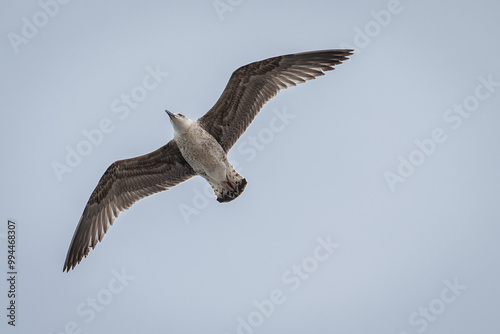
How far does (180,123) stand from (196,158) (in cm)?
80

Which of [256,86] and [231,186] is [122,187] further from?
[256,86]

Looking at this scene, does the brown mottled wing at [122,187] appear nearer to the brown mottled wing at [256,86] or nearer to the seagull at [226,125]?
the seagull at [226,125]

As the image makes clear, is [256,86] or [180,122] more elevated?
[180,122]

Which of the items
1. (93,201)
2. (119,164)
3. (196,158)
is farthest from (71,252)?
(196,158)

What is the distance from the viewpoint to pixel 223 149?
1619 centimetres

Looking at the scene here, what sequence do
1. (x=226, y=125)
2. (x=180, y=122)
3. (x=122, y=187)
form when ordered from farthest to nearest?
1. (x=122, y=187)
2. (x=226, y=125)
3. (x=180, y=122)

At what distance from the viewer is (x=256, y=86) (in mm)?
16078

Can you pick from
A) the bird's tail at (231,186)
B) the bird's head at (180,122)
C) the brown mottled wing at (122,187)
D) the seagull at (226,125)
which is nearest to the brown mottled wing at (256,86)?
the seagull at (226,125)

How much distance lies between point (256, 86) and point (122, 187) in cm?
381

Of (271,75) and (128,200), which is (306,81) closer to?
(271,75)

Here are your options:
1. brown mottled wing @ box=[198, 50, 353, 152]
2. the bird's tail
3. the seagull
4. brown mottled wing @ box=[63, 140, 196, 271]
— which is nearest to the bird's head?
Answer: the seagull

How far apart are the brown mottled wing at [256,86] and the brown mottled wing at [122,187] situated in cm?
110

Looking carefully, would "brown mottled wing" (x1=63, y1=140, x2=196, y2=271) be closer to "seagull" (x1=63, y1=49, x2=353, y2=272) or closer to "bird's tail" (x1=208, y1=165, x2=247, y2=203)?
"seagull" (x1=63, y1=49, x2=353, y2=272)

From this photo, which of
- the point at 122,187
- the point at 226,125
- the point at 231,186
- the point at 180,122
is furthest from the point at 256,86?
the point at 122,187
